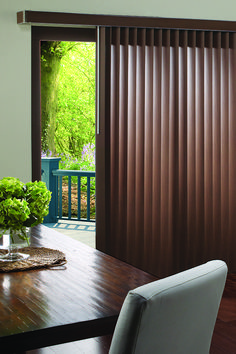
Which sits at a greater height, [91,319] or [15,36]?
[15,36]

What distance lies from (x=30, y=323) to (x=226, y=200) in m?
2.89

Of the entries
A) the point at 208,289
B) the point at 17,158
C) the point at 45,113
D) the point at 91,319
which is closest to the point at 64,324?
the point at 91,319

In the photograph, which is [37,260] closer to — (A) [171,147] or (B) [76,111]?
(A) [171,147]

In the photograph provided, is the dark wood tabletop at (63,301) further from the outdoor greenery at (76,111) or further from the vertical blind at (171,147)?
the outdoor greenery at (76,111)

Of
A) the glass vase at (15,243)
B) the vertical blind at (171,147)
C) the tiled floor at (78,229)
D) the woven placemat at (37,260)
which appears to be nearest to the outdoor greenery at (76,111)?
the tiled floor at (78,229)

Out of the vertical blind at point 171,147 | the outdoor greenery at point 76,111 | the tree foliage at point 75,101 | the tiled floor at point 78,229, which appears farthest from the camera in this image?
the tree foliage at point 75,101

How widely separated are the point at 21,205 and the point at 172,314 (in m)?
0.83

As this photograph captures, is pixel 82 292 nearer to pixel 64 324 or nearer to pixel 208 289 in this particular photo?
pixel 64 324

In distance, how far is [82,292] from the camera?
1.38 metres

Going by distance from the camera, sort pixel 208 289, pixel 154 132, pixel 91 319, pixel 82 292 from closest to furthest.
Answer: pixel 208 289 < pixel 91 319 < pixel 82 292 < pixel 154 132

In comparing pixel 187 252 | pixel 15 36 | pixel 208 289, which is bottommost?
pixel 187 252

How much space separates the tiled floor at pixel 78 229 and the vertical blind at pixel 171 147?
1.29 m

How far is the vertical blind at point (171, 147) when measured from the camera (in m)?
3.53

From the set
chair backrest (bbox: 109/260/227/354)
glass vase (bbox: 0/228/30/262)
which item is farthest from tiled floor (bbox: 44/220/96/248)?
chair backrest (bbox: 109/260/227/354)
